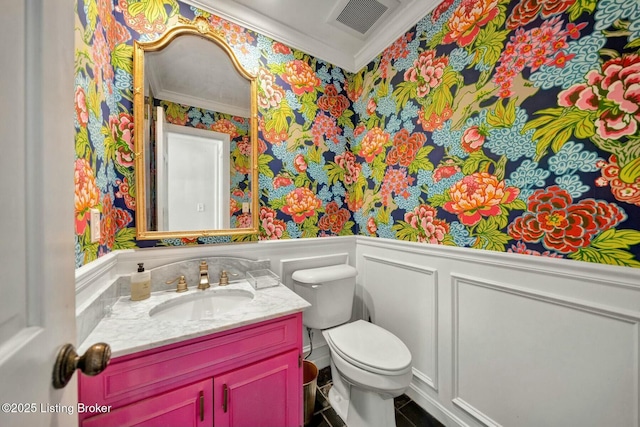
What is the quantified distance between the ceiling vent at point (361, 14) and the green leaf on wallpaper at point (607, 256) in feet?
5.22

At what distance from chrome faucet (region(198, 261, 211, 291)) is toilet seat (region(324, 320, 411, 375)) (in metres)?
0.71

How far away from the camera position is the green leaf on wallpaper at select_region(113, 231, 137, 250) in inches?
44.8

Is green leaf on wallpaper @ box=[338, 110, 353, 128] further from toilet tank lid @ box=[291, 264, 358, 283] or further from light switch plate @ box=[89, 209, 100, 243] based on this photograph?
light switch plate @ box=[89, 209, 100, 243]

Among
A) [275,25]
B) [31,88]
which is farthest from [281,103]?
[31,88]

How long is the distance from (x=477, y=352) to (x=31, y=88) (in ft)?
5.46

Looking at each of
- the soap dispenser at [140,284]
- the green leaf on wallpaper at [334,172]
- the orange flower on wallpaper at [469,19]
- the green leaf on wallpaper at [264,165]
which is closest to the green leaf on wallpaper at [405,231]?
the green leaf on wallpaper at [334,172]

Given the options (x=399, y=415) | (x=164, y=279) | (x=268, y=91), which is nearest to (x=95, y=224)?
(x=164, y=279)

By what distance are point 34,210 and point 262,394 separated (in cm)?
97

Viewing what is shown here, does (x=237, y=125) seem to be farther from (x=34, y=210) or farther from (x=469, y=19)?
(x=469, y=19)

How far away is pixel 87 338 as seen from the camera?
0.79 m

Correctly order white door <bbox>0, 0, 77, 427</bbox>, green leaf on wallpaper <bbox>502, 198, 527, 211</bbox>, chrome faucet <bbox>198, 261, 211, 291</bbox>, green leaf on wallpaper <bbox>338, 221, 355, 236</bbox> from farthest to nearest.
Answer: green leaf on wallpaper <bbox>338, 221, 355, 236</bbox> < chrome faucet <bbox>198, 261, 211, 291</bbox> < green leaf on wallpaper <bbox>502, 198, 527, 211</bbox> < white door <bbox>0, 0, 77, 427</bbox>

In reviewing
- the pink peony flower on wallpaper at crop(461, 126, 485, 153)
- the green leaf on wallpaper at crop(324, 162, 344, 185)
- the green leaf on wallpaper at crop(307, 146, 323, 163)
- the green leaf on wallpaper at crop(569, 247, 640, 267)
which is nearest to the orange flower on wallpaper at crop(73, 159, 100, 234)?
the green leaf on wallpaper at crop(307, 146, 323, 163)

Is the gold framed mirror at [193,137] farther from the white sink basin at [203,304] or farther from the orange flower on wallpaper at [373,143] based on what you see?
the orange flower on wallpaper at [373,143]

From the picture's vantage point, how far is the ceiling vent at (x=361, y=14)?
1380 millimetres
